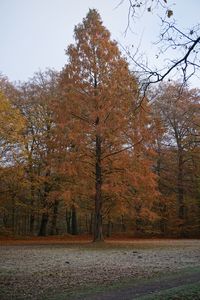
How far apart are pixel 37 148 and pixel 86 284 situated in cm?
2568

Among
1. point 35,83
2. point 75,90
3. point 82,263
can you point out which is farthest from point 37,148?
point 82,263

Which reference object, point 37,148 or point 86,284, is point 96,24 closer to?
point 37,148

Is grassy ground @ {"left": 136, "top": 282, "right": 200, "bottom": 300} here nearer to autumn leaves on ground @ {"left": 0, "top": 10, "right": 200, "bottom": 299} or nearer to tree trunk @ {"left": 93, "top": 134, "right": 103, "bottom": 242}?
autumn leaves on ground @ {"left": 0, "top": 10, "right": 200, "bottom": 299}

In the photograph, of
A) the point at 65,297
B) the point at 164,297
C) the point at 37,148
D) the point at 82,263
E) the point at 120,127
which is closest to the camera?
the point at 164,297

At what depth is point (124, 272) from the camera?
11.4 m

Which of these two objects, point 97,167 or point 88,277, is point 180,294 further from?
point 97,167

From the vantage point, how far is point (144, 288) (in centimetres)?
865

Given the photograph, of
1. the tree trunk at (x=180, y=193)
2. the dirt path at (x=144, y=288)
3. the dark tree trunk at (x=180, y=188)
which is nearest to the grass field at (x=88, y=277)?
the dirt path at (x=144, y=288)

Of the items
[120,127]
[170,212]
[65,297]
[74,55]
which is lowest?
[65,297]

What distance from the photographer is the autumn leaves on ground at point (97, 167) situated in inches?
486

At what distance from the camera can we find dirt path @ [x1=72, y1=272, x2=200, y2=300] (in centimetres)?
785

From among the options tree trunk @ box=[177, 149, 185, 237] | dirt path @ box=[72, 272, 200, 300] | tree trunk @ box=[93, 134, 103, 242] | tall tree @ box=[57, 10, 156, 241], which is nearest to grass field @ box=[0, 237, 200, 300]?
dirt path @ box=[72, 272, 200, 300]

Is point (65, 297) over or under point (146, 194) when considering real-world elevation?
under

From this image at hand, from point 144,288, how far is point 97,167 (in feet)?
48.8
